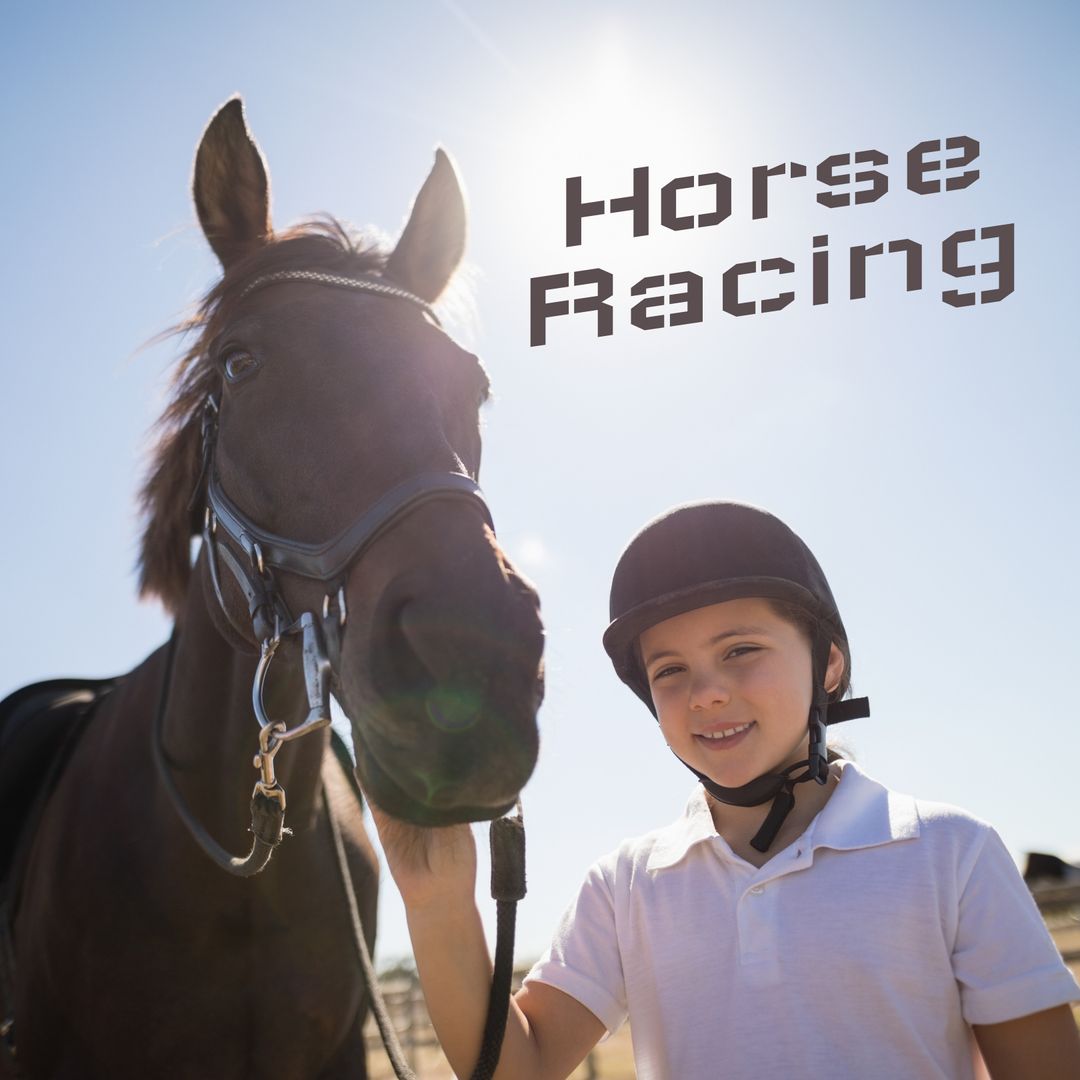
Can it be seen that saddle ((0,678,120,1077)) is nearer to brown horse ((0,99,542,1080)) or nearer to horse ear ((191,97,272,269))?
brown horse ((0,99,542,1080))

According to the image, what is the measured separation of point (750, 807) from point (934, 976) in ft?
1.89

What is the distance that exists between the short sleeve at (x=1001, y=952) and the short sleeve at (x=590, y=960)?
2.39ft

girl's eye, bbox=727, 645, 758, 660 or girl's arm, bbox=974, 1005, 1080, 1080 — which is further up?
girl's eye, bbox=727, 645, 758, 660

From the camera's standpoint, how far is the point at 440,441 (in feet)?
6.61

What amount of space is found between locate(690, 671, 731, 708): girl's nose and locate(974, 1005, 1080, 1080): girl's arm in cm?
→ 82

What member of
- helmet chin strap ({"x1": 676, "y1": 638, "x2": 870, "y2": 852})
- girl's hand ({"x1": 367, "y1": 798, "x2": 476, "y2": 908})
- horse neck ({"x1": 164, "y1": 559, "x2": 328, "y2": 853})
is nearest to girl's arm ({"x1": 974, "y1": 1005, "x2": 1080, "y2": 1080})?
helmet chin strap ({"x1": 676, "y1": 638, "x2": 870, "y2": 852})

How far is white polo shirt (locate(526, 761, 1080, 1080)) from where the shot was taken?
184 centimetres

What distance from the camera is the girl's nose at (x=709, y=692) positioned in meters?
2.23

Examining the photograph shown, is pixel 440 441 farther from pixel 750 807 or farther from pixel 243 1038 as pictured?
pixel 243 1038

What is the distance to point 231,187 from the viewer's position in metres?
2.88

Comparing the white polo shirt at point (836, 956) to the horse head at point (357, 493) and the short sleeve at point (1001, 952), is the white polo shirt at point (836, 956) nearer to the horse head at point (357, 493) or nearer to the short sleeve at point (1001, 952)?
the short sleeve at point (1001, 952)

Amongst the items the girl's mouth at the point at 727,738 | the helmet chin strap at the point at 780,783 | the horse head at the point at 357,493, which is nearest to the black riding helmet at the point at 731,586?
the helmet chin strap at the point at 780,783

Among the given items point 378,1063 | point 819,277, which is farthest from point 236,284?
point 378,1063

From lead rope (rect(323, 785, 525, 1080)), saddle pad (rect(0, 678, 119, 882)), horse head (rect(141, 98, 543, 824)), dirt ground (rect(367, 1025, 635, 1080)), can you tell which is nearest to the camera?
horse head (rect(141, 98, 543, 824))
